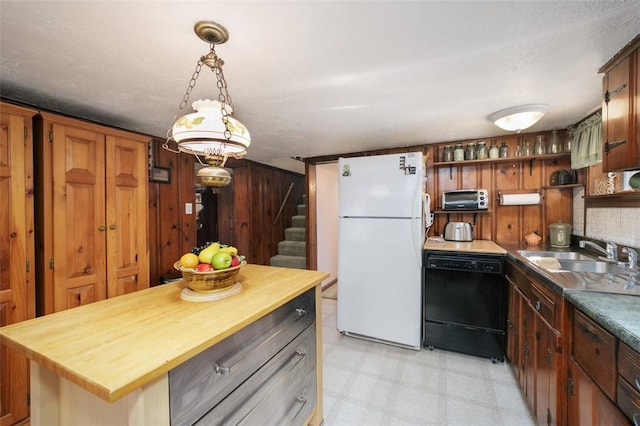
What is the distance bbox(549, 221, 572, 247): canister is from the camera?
8.05ft

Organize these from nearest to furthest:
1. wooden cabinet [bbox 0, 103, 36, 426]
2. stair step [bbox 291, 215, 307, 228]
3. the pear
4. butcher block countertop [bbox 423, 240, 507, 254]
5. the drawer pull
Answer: the drawer pull < the pear < wooden cabinet [bbox 0, 103, 36, 426] < butcher block countertop [bbox 423, 240, 507, 254] < stair step [bbox 291, 215, 307, 228]

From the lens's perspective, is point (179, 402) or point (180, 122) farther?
point (180, 122)

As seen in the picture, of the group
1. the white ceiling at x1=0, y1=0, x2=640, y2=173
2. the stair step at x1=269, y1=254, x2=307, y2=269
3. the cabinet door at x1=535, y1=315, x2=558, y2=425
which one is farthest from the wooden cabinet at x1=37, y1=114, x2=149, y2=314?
the cabinet door at x1=535, y1=315, x2=558, y2=425

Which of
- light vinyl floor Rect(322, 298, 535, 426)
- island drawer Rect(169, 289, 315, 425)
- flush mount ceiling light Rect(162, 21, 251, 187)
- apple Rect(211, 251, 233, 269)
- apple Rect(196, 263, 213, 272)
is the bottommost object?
light vinyl floor Rect(322, 298, 535, 426)

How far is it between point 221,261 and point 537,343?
180 centimetres

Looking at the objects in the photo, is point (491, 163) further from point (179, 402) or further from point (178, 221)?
point (178, 221)

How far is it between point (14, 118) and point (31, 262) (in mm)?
856

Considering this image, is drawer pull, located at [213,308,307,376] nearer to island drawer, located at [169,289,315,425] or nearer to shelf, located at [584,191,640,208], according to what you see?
island drawer, located at [169,289,315,425]

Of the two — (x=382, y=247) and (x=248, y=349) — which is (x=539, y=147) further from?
(x=248, y=349)

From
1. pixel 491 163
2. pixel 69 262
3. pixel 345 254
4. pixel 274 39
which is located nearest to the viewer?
pixel 274 39

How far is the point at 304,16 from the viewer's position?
1062mm

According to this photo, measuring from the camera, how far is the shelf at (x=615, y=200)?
1728mm

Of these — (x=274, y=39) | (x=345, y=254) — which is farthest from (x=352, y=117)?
(x=345, y=254)

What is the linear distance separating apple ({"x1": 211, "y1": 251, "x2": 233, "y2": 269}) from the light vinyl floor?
4.08ft
